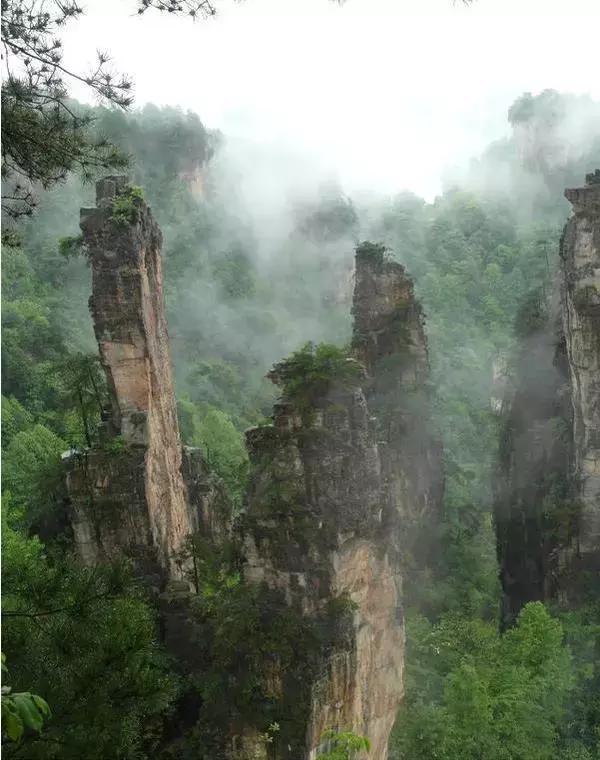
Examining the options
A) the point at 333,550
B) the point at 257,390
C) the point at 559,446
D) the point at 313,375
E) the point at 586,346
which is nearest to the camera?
the point at 333,550

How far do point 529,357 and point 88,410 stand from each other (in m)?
21.4

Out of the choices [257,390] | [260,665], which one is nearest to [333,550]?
[260,665]

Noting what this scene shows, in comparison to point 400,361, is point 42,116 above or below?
below

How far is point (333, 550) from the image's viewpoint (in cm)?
1398

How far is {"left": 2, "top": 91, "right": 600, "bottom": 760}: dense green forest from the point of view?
752cm

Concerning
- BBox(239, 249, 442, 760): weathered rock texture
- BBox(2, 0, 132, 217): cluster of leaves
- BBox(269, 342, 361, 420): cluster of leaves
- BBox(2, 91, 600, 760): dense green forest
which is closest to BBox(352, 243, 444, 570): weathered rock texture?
BBox(2, 91, 600, 760): dense green forest

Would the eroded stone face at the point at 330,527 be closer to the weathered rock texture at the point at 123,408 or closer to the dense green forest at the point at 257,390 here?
the dense green forest at the point at 257,390

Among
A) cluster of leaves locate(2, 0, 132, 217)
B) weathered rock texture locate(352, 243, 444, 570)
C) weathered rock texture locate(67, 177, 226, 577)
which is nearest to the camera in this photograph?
cluster of leaves locate(2, 0, 132, 217)

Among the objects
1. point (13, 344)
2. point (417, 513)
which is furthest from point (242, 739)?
point (13, 344)

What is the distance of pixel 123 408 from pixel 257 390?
32.9m

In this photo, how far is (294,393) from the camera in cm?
1470

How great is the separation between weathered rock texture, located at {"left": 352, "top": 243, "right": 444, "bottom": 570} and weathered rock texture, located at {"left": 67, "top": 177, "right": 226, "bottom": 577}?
43.4ft

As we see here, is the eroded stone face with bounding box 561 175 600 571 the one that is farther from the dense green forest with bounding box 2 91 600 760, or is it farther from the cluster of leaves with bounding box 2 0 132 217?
the cluster of leaves with bounding box 2 0 132 217

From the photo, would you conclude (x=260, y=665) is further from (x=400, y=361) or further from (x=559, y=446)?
(x=400, y=361)
